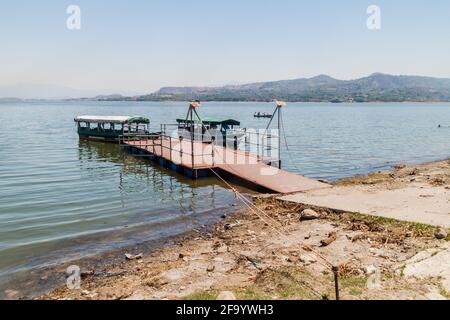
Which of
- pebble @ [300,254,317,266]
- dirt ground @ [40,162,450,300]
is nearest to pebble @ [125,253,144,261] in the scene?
dirt ground @ [40,162,450,300]

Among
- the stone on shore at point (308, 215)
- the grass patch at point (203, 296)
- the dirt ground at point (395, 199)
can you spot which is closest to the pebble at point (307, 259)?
the grass patch at point (203, 296)

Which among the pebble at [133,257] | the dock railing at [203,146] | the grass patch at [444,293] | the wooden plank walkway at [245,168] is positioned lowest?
the pebble at [133,257]

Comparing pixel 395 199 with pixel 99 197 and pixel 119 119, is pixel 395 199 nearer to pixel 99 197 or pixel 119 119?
pixel 99 197

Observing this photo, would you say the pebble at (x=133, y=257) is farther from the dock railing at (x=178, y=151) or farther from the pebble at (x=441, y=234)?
the dock railing at (x=178, y=151)

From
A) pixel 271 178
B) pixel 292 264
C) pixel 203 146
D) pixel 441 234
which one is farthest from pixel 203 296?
pixel 203 146

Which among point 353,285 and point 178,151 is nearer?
point 353,285

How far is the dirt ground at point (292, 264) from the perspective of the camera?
316 inches

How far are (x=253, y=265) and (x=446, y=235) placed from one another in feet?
17.4

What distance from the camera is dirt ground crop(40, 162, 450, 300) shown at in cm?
802

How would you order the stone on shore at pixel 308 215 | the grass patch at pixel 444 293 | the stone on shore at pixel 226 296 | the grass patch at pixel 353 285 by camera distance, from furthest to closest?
the stone on shore at pixel 308 215 < the grass patch at pixel 353 285 < the grass patch at pixel 444 293 < the stone on shore at pixel 226 296

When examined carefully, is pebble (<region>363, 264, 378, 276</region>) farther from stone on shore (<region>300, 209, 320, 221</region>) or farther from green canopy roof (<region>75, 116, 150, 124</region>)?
green canopy roof (<region>75, 116, 150, 124</region>)

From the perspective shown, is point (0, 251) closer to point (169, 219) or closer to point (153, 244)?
point (153, 244)

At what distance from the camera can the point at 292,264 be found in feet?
31.9

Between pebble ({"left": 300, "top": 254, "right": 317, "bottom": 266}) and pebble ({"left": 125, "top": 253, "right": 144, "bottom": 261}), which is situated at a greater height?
pebble ({"left": 300, "top": 254, "right": 317, "bottom": 266})
